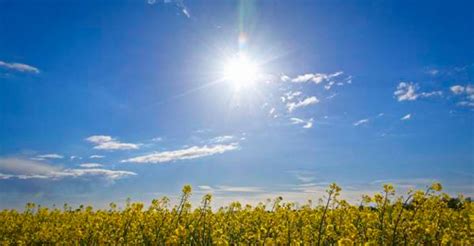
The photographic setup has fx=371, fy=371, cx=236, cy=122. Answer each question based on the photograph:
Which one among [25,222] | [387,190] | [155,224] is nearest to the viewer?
[387,190]

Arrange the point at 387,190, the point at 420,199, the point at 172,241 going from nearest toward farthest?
the point at 172,241, the point at 420,199, the point at 387,190

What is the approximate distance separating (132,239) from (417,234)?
7385mm

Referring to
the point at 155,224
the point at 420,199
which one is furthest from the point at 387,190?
the point at 155,224

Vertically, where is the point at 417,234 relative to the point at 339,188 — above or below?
below

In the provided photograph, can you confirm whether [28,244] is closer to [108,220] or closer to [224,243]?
[108,220]

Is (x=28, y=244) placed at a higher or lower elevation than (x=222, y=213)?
lower

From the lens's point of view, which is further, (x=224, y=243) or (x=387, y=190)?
(x=387, y=190)

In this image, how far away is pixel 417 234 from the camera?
221 inches

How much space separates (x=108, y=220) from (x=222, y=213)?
16.2 feet

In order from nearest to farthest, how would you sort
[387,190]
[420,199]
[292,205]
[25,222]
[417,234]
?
1. [417,234]
2. [420,199]
3. [387,190]
4. [292,205]
5. [25,222]

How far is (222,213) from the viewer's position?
1580cm

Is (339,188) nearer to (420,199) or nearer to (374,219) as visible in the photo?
(420,199)

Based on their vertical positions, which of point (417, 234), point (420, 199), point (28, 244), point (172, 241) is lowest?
point (28, 244)

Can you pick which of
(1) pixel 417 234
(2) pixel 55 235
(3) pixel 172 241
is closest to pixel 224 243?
(3) pixel 172 241
